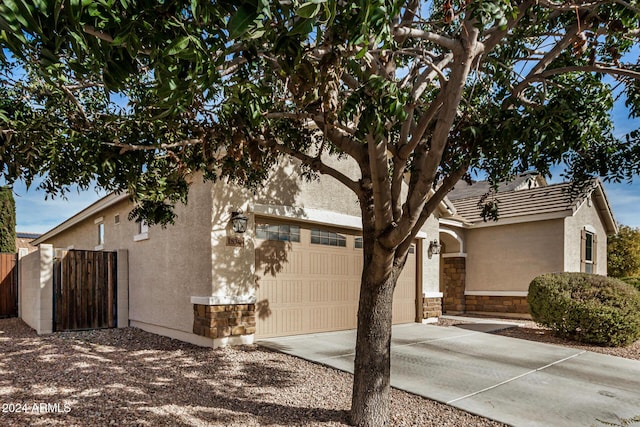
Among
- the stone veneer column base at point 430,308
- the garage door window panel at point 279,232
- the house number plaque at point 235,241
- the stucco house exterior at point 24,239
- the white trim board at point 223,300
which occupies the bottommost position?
the stone veneer column base at point 430,308

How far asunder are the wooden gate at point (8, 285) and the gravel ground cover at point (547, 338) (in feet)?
46.2

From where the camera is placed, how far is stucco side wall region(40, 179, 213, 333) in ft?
26.3

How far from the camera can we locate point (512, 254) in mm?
14266

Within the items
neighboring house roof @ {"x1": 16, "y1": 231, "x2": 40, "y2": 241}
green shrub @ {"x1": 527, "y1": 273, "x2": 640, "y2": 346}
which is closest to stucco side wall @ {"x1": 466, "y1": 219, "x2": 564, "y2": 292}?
green shrub @ {"x1": 527, "y1": 273, "x2": 640, "y2": 346}

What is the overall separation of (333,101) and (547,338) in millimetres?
9326

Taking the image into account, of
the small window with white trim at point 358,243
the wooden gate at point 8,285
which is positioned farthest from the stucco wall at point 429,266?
the wooden gate at point 8,285

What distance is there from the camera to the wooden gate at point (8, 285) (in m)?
13.4

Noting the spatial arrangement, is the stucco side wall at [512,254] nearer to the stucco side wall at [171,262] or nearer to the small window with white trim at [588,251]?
the small window with white trim at [588,251]

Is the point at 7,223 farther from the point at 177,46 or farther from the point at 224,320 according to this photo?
the point at 177,46

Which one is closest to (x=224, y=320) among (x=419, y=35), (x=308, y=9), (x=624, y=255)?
(x=419, y=35)

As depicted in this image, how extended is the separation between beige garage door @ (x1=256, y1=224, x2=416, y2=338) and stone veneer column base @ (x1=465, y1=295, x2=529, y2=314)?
23.0ft

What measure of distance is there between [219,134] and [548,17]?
4657 mm

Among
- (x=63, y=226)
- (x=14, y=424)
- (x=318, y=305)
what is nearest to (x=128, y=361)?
(x=14, y=424)

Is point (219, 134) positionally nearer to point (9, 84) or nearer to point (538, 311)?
point (9, 84)
